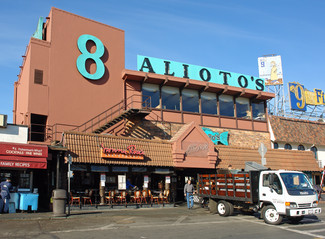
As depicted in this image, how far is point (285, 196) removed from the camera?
12.6 metres

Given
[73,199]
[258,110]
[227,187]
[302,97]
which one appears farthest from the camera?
[302,97]

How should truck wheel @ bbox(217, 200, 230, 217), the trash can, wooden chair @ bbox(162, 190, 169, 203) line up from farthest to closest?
wooden chair @ bbox(162, 190, 169, 203)
truck wheel @ bbox(217, 200, 230, 217)
the trash can

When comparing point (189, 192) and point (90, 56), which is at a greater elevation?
point (90, 56)

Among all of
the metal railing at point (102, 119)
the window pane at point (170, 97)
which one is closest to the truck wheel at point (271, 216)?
the metal railing at point (102, 119)

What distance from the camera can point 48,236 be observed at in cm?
1041

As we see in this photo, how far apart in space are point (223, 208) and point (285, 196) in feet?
12.7

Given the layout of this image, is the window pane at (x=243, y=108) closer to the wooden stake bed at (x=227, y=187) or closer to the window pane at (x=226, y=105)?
the window pane at (x=226, y=105)

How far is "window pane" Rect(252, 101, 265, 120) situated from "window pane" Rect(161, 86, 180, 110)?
27.1 feet

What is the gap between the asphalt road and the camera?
1056 cm

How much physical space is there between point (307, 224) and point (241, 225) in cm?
273

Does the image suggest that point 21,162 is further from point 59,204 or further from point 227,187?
point 227,187

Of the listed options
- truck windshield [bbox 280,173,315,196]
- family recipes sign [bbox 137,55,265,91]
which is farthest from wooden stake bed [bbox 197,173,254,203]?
family recipes sign [bbox 137,55,265,91]

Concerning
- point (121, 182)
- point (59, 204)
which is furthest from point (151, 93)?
point (59, 204)

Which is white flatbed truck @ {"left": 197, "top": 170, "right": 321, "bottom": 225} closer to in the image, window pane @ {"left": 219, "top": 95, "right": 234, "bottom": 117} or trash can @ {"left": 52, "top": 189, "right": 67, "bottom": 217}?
trash can @ {"left": 52, "top": 189, "right": 67, "bottom": 217}
